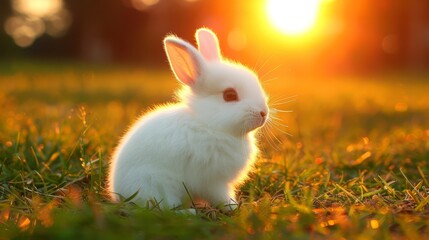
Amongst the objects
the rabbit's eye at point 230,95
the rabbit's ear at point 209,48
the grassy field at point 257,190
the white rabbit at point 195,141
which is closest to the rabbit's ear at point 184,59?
the white rabbit at point 195,141

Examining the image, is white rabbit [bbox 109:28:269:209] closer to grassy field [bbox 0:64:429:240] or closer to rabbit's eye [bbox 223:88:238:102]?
rabbit's eye [bbox 223:88:238:102]

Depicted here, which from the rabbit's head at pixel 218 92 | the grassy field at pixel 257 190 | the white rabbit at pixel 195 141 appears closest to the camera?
the grassy field at pixel 257 190

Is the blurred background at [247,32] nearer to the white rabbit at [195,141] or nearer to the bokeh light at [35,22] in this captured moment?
the bokeh light at [35,22]

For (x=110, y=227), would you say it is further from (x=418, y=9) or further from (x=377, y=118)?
(x=418, y=9)

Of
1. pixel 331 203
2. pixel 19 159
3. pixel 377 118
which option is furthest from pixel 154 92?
pixel 331 203

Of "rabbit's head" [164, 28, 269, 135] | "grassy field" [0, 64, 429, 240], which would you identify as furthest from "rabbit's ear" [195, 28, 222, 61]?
"grassy field" [0, 64, 429, 240]

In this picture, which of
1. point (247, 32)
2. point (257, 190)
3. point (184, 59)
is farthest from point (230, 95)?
point (247, 32)

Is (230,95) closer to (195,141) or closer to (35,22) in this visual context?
(195,141)
